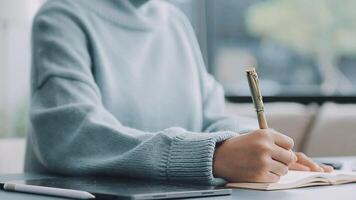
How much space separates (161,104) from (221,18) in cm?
292

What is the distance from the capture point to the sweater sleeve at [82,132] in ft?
3.23

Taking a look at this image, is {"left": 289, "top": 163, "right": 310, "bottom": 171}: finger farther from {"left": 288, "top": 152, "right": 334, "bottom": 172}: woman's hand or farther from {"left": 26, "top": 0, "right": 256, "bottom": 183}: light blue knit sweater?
{"left": 26, "top": 0, "right": 256, "bottom": 183}: light blue knit sweater

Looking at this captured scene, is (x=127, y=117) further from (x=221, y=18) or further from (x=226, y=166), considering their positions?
(x=221, y=18)

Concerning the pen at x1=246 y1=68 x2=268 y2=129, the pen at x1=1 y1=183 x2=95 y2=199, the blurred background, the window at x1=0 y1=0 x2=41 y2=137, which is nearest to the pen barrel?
the pen at x1=246 y1=68 x2=268 y2=129

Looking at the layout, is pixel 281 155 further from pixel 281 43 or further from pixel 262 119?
pixel 281 43

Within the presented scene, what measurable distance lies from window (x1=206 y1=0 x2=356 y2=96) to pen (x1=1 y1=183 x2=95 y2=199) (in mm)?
3408

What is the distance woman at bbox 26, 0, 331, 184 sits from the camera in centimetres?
97

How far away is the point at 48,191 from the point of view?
861mm

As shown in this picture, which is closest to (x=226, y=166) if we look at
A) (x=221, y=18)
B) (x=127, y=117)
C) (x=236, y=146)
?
(x=236, y=146)

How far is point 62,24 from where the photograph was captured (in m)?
1.29

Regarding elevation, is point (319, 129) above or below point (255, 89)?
above

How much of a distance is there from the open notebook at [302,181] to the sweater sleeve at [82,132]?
6cm

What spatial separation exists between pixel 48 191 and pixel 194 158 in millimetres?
209

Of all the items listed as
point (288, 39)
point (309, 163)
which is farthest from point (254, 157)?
point (288, 39)
